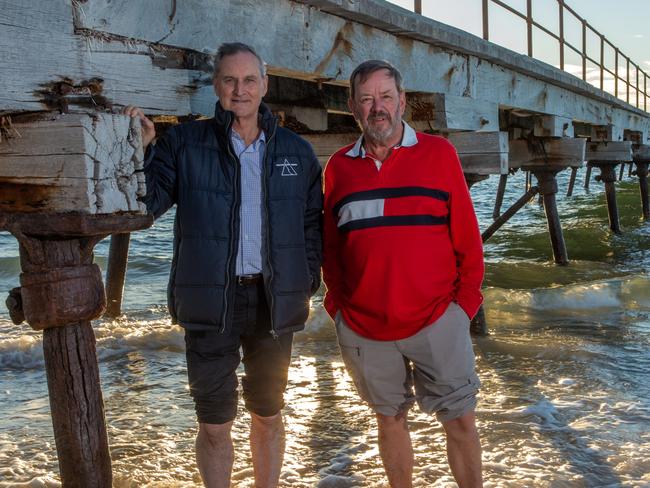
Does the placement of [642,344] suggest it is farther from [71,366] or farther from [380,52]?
[71,366]

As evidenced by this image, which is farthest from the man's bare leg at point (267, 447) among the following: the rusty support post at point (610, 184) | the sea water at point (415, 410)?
the rusty support post at point (610, 184)

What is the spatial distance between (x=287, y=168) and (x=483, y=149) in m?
3.49

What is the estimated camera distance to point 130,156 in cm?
264

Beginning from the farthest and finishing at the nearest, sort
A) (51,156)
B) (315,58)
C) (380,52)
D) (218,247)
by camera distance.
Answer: (380,52)
(315,58)
(218,247)
(51,156)

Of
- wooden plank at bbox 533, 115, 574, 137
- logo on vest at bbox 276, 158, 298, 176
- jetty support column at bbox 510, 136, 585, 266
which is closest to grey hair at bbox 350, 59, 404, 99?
logo on vest at bbox 276, 158, 298, 176

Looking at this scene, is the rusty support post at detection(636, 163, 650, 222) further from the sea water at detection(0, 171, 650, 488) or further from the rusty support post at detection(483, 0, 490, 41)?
the rusty support post at detection(483, 0, 490, 41)

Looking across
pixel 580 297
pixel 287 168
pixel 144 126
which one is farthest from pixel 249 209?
pixel 580 297

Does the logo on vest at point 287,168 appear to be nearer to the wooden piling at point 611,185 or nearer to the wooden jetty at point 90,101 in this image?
the wooden jetty at point 90,101

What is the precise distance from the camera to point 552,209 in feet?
35.9

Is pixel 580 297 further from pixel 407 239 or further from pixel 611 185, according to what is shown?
pixel 611 185

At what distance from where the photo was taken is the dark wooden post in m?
2.63

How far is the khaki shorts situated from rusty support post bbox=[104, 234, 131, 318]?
477 centimetres

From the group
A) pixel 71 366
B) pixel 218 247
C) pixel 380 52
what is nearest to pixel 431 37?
pixel 380 52

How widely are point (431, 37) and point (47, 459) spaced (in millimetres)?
3548
